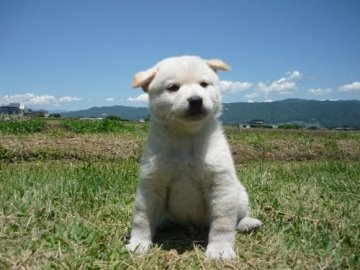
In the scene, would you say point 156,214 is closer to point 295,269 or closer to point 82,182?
point 295,269

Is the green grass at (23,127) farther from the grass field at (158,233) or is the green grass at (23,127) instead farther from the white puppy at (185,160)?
the white puppy at (185,160)

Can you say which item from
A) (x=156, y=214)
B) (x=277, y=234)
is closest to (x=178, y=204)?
(x=156, y=214)

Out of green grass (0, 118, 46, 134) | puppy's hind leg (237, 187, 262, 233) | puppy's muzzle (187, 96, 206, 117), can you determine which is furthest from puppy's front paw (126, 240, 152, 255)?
green grass (0, 118, 46, 134)

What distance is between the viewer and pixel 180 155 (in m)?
4.04

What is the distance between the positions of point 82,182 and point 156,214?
1.93 m

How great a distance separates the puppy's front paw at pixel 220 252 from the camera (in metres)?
3.85

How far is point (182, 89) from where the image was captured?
3910 mm

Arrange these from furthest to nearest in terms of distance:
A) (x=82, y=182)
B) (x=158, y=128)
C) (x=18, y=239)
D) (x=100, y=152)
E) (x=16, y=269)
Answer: (x=100, y=152)
(x=82, y=182)
(x=158, y=128)
(x=18, y=239)
(x=16, y=269)

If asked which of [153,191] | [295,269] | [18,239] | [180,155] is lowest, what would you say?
[295,269]

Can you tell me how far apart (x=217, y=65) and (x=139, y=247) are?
1860mm

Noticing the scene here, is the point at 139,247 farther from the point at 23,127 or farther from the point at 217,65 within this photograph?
the point at 23,127

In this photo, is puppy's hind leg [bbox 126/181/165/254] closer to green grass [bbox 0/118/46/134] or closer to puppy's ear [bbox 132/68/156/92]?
puppy's ear [bbox 132/68/156/92]

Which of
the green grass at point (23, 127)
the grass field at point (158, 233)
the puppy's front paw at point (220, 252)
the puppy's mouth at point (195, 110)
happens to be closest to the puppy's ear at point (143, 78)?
the puppy's mouth at point (195, 110)

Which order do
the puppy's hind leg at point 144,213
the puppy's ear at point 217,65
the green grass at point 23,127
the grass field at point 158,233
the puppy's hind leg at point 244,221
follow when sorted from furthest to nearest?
the green grass at point 23,127 < the puppy's hind leg at point 244,221 < the puppy's ear at point 217,65 < the puppy's hind leg at point 144,213 < the grass field at point 158,233
